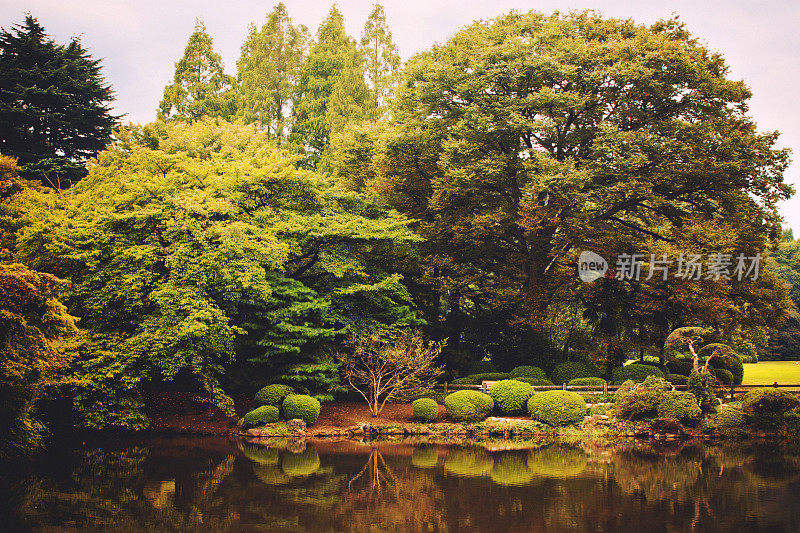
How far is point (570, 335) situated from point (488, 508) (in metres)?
17.7

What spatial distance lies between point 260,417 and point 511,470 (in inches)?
363

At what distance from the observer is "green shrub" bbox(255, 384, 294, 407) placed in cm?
1941

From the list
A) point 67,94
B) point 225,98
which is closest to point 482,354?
point 225,98

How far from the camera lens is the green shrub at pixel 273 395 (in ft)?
63.7

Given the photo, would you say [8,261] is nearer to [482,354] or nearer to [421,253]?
[421,253]

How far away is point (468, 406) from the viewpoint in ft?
63.1

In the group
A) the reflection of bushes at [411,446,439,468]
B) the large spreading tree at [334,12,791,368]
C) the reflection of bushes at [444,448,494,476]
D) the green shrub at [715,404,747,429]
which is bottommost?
the reflection of bushes at [411,446,439,468]

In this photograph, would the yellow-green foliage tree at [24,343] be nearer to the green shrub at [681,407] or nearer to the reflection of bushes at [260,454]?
the reflection of bushes at [260,454]

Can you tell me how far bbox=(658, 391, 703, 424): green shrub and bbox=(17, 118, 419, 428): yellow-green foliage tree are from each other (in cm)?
970

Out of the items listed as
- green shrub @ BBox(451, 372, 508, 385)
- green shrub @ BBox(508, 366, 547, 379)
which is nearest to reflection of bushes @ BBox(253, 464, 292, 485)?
green shrub @ BBox(451, 372, 508, 385)

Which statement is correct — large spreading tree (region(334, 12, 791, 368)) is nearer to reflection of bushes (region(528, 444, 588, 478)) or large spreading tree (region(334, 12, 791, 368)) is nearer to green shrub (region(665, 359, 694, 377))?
green shrub (region(665, 359, 694, 377))

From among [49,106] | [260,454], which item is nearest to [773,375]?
[260,454]

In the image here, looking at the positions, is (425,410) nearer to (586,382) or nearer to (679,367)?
(586,382)

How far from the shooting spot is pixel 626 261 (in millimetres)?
23406
